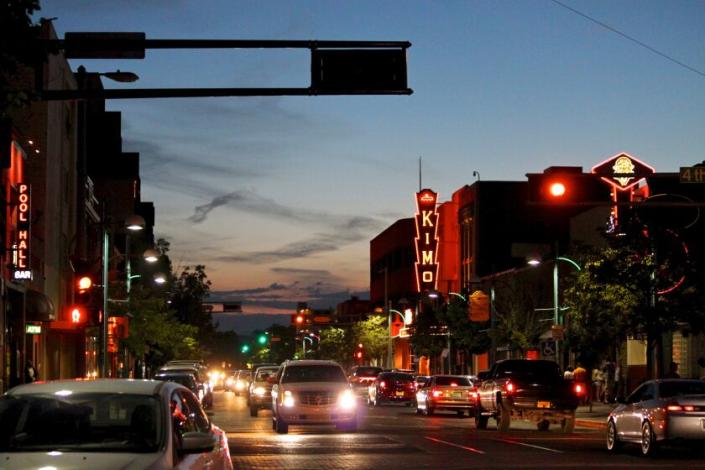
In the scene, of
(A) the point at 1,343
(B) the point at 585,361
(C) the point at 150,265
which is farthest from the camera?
(C) the point at 150,265

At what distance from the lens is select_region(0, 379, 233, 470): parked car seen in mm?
8852

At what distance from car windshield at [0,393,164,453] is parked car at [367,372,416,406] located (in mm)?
48163

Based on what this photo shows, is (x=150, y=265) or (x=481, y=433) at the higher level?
(x=150, y=265)

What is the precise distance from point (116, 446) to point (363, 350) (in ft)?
372

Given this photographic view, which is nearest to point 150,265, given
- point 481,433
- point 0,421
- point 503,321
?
point 503,321

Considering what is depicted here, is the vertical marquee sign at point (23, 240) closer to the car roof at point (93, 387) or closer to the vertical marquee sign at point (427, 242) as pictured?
the car roof at point (93, 387)

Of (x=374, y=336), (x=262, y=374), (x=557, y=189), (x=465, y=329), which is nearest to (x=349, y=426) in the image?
(x=557, y=189)

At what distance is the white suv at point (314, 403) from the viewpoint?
31797 mm

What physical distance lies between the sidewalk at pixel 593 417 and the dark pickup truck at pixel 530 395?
10.5ft

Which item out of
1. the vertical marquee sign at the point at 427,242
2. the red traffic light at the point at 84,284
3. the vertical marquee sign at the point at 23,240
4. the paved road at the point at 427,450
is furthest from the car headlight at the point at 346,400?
the vertical marquee sign at the point at 427,242

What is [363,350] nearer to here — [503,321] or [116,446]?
[503,321]

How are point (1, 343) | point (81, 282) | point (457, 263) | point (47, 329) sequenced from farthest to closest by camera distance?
point (457, 263), point (47, 329), point (1, 343), point (81, 282)

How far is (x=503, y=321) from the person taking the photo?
2603 inches

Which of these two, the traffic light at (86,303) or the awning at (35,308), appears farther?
the awning at (35,308)
